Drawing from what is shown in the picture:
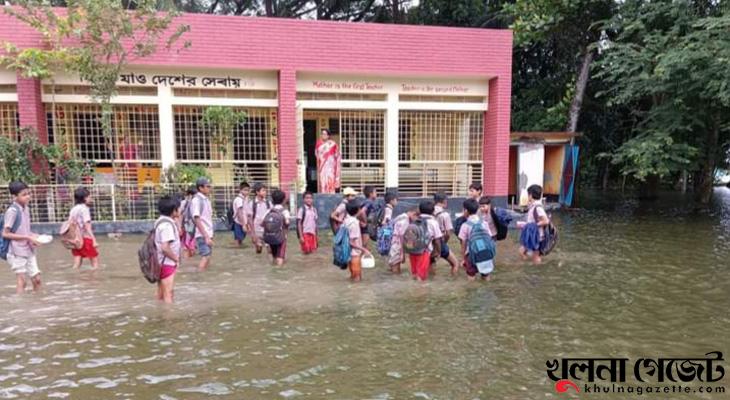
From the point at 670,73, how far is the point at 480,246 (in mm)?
9587

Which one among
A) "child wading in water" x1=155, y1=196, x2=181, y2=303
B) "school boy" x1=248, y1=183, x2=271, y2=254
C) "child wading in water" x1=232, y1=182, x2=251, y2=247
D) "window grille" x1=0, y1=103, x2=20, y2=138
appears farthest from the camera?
"window grille" x1=0, y1=103, x2=20, y2=138

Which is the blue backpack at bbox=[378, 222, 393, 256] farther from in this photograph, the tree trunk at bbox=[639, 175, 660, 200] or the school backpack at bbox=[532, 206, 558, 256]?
the tree trunk at bbox=[639, 175, 660, 200]

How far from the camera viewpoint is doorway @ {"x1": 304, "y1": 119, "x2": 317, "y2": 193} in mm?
16511

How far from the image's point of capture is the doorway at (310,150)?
1651 centimetres

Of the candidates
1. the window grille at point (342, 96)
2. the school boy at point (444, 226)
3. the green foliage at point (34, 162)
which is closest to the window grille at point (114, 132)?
the green foliage at point (34, 162)

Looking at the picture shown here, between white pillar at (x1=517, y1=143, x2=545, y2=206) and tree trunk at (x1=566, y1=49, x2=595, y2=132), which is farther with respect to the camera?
tree trunk at (x1=566, y1=49, x2=595, y2=132)

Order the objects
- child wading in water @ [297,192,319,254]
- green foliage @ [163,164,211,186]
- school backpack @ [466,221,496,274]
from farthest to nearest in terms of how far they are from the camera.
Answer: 1. green foliage @ [163,164,211,186]
2. child wading in water @ [297,192,319,254]
3. school backpack @ [466,221,496,274]

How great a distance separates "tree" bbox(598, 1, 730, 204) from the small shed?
157 cm

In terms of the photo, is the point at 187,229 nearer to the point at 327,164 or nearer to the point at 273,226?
the point at 273,226

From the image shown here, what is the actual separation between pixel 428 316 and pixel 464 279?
1.81 meters

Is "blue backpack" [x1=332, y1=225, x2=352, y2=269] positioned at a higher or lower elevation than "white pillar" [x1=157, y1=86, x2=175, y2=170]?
lower

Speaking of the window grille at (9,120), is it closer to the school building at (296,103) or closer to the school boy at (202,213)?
the school building at (296,103)

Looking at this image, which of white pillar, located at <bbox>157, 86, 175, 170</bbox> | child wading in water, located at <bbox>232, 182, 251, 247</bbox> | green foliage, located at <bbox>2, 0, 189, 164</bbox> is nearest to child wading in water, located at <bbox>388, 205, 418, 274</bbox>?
child wading in water, located at <bbox>232, 182, 251, 247</bbox>

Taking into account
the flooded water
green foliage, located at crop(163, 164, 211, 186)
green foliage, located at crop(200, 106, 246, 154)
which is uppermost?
green foliage, located at crop(200, 106, 246, 154)
